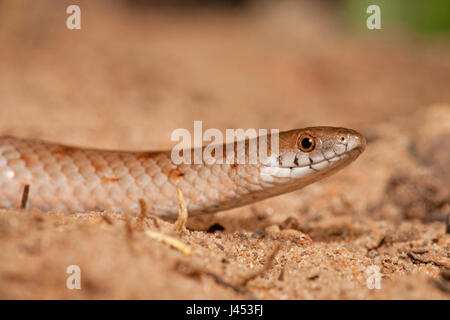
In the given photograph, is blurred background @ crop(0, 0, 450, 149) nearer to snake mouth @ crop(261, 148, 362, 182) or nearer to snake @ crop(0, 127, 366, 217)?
snake @ crop(0, 127, 366, 217)

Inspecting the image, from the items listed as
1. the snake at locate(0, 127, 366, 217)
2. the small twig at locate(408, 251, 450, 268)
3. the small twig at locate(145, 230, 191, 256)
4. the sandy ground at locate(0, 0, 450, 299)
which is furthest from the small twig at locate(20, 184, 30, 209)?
the small twig at locate(408, 251, 450, 268)

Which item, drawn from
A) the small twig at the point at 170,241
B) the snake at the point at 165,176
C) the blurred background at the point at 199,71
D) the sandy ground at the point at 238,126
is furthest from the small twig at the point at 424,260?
the blurred background at the point at 199,71

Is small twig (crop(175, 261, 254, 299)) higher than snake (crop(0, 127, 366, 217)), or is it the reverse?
snake (crop(0, 127, 366, 217))

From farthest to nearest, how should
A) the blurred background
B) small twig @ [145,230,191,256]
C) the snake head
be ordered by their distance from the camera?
1. the blurred background
2. the snake head
3. small twig @ [145,230,191,256]

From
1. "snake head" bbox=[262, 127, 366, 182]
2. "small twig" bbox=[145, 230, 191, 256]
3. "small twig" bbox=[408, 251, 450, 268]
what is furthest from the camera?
"snake head" bbox=[262, 127, 366, 182]

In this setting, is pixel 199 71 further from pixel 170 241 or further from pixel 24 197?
pixel 170 241

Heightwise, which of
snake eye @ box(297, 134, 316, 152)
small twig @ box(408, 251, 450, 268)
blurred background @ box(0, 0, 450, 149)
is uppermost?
blurred background @ box(0, 0, 450, 149)
